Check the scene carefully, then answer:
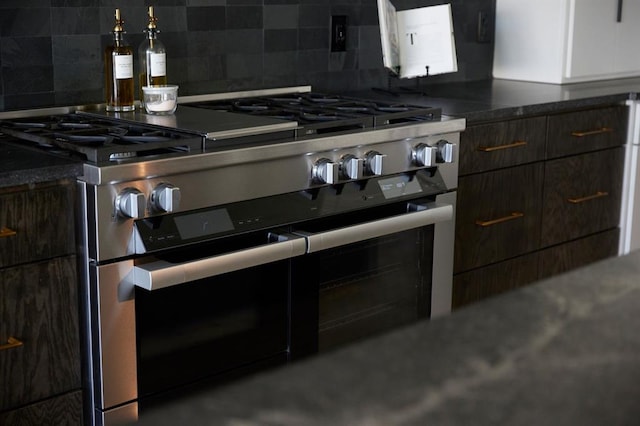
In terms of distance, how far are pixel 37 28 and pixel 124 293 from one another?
2.80ft

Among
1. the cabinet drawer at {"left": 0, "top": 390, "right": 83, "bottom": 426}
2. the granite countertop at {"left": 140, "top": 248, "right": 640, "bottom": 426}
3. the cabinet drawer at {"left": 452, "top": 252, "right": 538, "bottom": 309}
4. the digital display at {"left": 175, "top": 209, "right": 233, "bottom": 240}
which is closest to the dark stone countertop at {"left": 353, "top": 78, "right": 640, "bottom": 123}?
the cabinet drawer at {"left": 452, "top": 252, "right": 538, "bottom": 309}

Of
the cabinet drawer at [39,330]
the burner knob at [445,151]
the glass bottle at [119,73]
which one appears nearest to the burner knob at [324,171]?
the burner knob at [445,151]

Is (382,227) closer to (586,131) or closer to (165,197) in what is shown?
(165,197)

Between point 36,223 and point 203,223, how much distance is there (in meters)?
0.37

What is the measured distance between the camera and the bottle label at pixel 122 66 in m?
2.52

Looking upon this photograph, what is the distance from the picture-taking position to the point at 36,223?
6.63 feet

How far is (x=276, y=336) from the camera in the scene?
97.6 inches

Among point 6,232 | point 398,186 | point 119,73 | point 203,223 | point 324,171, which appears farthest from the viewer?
point 398,186

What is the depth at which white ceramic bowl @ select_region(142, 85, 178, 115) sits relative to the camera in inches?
101

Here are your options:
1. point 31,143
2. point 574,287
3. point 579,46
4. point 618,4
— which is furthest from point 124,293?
point 618,4

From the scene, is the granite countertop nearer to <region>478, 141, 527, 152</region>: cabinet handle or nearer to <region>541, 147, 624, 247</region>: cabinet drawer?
<region>478, 141, 527, 152</region>: cabinet handle

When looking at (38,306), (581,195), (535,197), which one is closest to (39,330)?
(38,306)

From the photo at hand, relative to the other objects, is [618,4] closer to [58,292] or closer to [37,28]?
[37,28]

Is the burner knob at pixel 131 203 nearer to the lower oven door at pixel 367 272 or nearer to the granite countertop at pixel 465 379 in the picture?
the lower oven door at pixel 367 272
